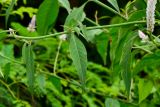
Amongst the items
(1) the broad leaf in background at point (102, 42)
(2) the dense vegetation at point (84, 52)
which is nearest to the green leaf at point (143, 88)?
(2) the dense vegetation at point (84, 52)

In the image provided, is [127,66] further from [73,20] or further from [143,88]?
[143,88]

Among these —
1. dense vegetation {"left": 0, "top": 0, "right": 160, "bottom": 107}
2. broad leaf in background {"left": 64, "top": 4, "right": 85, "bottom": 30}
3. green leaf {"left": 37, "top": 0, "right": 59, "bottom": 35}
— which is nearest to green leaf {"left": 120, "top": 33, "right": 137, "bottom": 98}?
dense vegetation {"left": 0, "top": 0, "right": 160, "bottom": 107}

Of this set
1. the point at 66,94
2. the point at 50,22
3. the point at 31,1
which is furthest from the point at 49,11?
the point at 31,1

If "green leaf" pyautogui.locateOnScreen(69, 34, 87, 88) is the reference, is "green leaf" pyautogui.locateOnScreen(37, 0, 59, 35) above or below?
above

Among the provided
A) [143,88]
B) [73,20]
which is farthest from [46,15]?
[143,88]

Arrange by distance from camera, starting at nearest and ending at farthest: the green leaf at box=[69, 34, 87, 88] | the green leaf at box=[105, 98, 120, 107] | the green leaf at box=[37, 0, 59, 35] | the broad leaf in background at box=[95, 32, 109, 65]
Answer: the green leaf at box=[69, 34, 87, 88], the green leaf at box=[37, 0, 59, 35], the green leaf at box=[105, 98, 120, 107], the broad leaf in background at box=[95, 32, 109, 65]

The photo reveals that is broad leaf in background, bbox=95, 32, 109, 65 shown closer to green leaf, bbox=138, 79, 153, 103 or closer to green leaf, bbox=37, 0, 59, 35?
green leaf, bbox=138, 79, 153, 103
